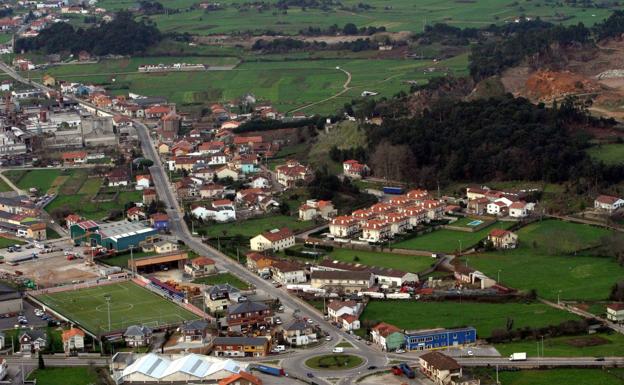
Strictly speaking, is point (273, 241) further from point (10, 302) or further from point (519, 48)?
point (519, 48)

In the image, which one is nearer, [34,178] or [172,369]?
[172,369]

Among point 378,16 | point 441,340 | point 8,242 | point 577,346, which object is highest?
point 378,16

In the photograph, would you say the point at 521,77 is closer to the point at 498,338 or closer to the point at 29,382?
the point at 498,338

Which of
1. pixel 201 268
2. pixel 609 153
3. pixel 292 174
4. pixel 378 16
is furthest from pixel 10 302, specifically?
pixel 378 16

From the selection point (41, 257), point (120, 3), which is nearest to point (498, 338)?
point (41, 257)

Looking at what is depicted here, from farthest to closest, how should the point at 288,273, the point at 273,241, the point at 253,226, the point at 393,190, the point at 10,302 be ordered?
the point at 393,190 → the point at 253,226 → the point at 273,241 → the point at 288,273 → the point at 10,302

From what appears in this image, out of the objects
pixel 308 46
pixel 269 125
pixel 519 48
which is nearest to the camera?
pixel 269 125
